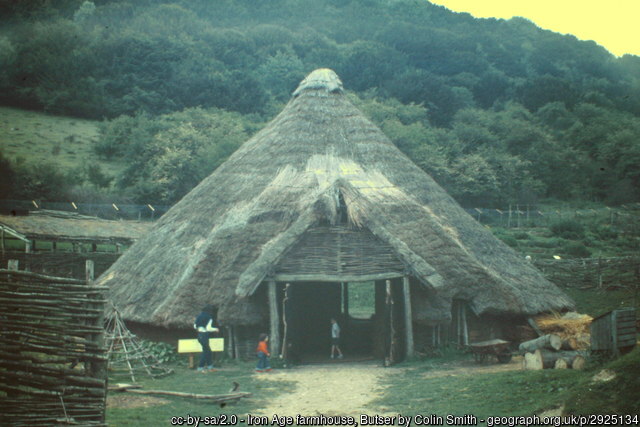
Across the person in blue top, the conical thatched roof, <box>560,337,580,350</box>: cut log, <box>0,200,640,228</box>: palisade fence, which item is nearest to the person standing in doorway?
the conical thatched roof

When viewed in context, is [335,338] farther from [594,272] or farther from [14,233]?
[14,233]

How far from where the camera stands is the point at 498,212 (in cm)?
3834

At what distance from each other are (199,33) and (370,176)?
5933cm

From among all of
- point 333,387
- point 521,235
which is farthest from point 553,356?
point 521,235

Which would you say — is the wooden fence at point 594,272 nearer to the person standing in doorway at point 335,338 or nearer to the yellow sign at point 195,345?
the person standing in doorway at point 335,338

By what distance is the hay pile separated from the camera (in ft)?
55.8

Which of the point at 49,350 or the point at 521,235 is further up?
the point at 521,235

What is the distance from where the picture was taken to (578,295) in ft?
97.3

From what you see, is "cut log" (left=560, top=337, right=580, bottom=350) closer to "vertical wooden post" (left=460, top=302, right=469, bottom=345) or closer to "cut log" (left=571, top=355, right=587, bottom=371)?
"cut log" (left=571, top=355, right=587, bottom=371)

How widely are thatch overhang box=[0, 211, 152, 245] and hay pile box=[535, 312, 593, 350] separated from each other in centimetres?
2024

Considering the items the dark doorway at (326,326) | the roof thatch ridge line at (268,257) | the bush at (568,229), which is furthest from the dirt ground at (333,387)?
the bush at (568,229)

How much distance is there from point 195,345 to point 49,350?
25.8ft

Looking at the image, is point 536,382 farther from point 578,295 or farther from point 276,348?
point 578,295

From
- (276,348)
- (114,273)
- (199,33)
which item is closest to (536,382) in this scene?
(276,348)
